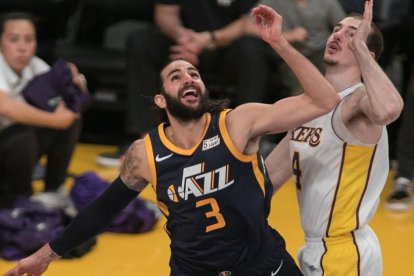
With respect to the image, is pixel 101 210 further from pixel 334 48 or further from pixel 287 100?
pixel 334 48

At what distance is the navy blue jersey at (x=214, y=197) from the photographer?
419 centimetres

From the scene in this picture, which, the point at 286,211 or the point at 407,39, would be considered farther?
the point at 407,39

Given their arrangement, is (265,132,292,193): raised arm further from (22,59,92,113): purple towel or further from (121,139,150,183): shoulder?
(22,59,92,113): purple towel

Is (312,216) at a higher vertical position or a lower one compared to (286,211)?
higher

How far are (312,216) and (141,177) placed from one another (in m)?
0.79

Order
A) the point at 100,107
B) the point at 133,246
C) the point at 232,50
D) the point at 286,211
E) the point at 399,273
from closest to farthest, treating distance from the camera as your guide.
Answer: the point at 399,273, the point at 133,246, the point at 286,211, the point at 232,50, the point at 100,107

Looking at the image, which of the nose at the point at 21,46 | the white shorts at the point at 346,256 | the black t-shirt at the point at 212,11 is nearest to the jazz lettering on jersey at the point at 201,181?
the white shorts at the point at 346,256

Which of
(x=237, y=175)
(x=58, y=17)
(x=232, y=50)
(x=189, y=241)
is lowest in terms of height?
(x=58, y=17)

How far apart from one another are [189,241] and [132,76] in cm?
347

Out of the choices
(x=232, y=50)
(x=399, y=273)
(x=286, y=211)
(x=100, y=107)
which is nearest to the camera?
(x=399, y=273)

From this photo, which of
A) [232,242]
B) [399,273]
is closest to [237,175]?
[232,242]

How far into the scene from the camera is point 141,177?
14.5 ft

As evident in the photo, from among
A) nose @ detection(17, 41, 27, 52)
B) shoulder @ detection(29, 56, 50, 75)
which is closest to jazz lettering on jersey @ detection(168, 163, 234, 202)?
nose @ detection(17, 41, 27, 52)

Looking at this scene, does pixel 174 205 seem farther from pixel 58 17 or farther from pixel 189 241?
pixel 58 17
